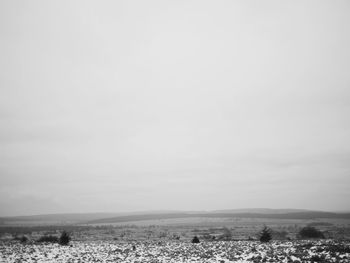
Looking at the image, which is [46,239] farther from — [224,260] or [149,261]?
[224,260]

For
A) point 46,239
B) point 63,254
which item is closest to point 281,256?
point 63,254

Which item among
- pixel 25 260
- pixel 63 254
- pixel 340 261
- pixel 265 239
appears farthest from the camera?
pixel 265 239

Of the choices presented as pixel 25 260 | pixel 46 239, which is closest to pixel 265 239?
pixel 25 260

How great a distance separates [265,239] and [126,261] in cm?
1933

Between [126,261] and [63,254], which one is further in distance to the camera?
[63,254]

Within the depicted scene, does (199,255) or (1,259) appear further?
(199,255)

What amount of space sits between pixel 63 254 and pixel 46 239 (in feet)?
50.6

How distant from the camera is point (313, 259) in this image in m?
19.3

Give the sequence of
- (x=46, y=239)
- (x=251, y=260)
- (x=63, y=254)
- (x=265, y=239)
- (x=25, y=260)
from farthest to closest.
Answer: (x=46, y=239) < (x=265, y=239) < (x=63, y=254) < (x=25, y=260) < (x=251, y=260)

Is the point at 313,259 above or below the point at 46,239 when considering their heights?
above

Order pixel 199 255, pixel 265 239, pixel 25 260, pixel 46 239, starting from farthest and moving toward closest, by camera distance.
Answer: pixel 46 239
pixel 265 239
pixel 199 255
pixel 25 260

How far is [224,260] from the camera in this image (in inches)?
853

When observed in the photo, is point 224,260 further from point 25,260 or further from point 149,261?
point 25,260

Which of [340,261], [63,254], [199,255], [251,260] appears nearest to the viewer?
[340,261]
